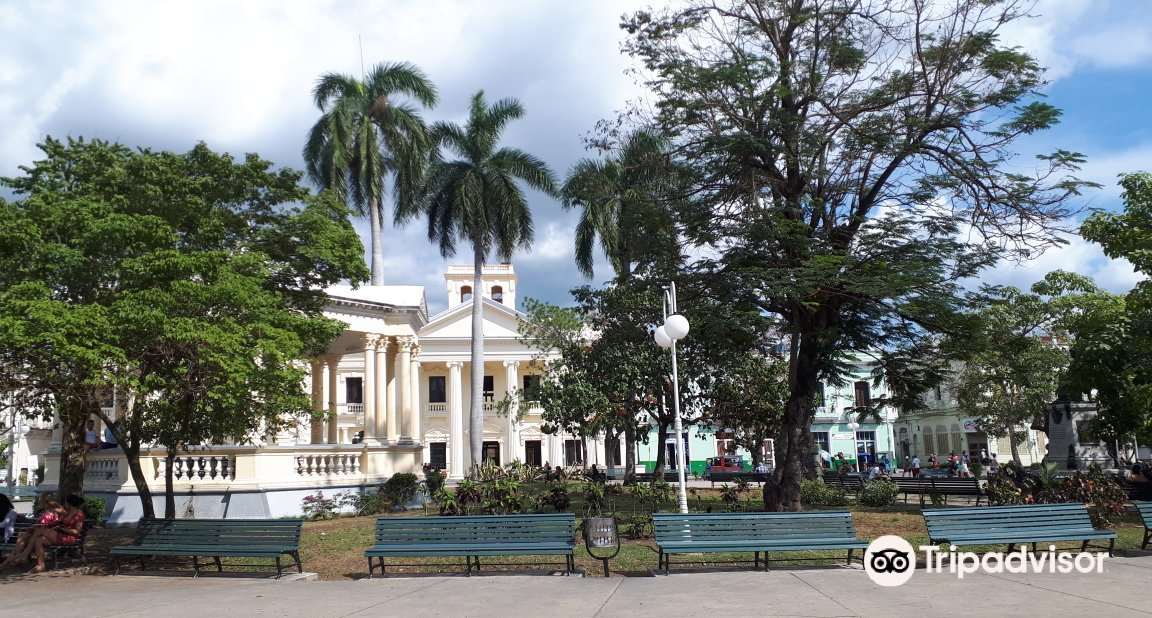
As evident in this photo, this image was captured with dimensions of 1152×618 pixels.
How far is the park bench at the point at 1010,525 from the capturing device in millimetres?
9430

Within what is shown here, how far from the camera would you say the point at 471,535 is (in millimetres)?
9680

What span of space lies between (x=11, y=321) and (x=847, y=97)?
13508 millimetres

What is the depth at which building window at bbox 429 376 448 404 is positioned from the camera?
54.1 metres

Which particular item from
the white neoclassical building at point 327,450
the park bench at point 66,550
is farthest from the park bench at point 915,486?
the park bench at point 66,550

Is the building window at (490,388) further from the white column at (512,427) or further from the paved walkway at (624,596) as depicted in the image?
the paved walkway at (624,596)

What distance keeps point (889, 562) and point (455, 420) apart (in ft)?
137

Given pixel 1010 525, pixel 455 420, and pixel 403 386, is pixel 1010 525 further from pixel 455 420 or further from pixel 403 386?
pixel 455 420

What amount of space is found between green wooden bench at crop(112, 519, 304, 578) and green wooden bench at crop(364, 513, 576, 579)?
1.06 meters

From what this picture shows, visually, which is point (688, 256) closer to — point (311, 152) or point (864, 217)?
point (864, 217)

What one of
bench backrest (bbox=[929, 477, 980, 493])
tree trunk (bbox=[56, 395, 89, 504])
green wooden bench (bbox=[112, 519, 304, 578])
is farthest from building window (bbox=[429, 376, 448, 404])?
green wooden bench (bbox=[112, 519, 304, 578])

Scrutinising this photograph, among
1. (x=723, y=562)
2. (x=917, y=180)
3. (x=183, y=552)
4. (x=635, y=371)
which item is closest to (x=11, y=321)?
(x=183, y=552)

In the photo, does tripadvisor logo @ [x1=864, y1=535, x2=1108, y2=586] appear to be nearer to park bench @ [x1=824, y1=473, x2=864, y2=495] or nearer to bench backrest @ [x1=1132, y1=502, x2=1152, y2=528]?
bench backrest @ [x1=1132, y1=502, x2=1152, y2=528]

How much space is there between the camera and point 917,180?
1539cm

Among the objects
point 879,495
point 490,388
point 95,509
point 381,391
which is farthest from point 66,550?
point 490,388
